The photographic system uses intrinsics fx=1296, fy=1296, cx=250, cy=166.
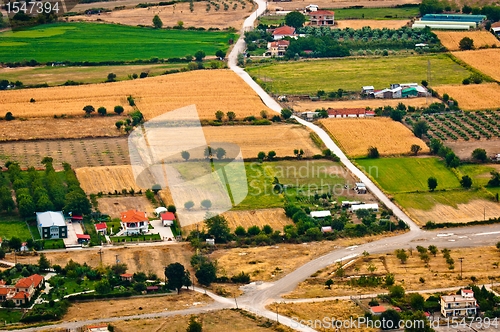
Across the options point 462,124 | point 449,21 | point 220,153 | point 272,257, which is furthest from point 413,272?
point 449,21

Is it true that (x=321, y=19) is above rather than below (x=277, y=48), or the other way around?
above

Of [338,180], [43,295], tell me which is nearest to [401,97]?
[338,180]

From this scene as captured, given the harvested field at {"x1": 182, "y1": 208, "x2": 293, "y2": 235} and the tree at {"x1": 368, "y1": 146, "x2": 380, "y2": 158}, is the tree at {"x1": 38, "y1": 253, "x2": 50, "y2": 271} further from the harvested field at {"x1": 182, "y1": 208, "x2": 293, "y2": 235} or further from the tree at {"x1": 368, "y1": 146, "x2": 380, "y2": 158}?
the tree at {"x1": 368, "y1": 146, "x2": 380, "y2": 158}

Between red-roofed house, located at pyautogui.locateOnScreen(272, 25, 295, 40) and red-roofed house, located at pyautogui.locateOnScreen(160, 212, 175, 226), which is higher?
red-roofed house, located at pyautogui.locateOnScreen(272, 25, 295, 40)

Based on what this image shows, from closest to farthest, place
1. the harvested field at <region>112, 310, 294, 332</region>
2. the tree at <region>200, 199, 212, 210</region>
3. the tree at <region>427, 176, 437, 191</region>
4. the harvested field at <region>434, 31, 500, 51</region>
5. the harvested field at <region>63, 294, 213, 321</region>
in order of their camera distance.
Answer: the harvested field at <region>112, 310, 294, 332</region> < the harvested field at <region>63, 294, 213, 321</region> < the tree at <region>200, 199, 212, 210</region> < the tree at <region>427, 176, 437, 191</region> < the harvested field at <region>434, 31, 500, 51</region>

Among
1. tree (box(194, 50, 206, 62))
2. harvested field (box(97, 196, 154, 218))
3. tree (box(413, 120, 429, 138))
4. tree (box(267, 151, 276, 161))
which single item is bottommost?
harvested field (box(97, 196, 154, 218))

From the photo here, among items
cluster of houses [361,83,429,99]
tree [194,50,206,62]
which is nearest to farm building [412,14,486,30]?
cluster of houses [361,83,429,99]

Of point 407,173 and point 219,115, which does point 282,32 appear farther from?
point 407,173

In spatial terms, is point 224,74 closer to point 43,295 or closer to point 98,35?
point 98,35
